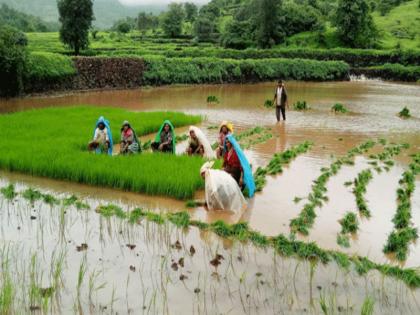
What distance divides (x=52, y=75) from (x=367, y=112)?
1558 centimetres

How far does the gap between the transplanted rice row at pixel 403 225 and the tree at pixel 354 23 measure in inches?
1887

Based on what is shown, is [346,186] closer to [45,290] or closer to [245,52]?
[45,290]

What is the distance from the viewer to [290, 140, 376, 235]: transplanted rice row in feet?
24.2

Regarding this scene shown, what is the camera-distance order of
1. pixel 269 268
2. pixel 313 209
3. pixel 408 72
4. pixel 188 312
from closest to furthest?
pixel 188 312, pixel 269 268, pixel 313 209, pixel 408 72

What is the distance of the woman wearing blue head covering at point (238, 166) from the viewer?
8461 mm

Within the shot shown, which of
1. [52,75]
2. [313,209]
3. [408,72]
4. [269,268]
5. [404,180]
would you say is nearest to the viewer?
[269,268]

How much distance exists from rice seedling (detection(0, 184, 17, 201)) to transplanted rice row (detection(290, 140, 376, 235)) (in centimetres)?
461

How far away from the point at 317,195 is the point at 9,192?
5.22m

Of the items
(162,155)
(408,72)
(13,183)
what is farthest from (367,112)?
(408,72)

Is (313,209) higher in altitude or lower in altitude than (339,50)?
lower

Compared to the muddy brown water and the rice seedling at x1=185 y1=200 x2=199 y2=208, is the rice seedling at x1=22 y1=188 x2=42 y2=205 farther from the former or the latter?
the rice seedling at x1=185 y1=200 x2=199 y2=208

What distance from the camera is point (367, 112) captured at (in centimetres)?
2233

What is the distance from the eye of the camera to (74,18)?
3969cm

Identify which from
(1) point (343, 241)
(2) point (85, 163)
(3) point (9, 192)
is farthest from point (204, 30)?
(1) point (343, 241)
